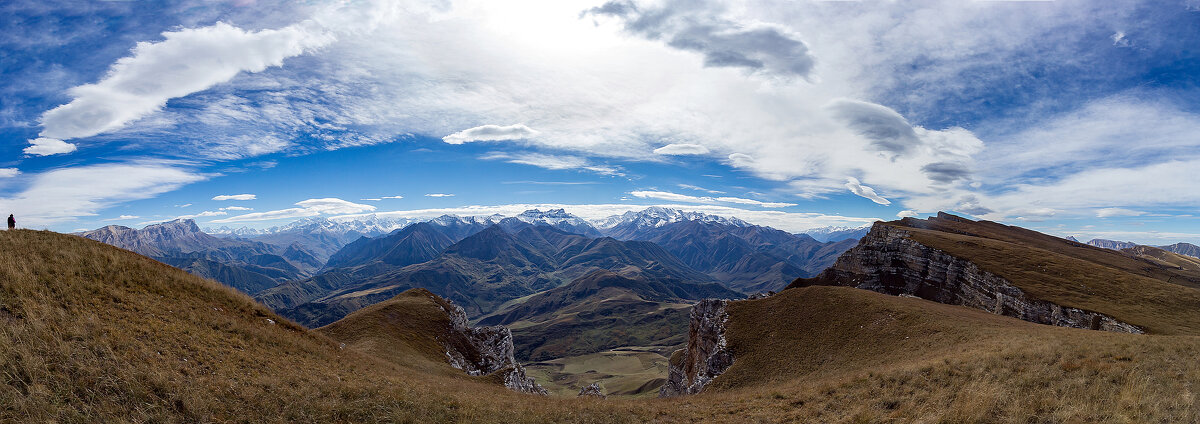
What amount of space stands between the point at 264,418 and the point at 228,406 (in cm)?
145

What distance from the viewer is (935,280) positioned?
305 feet

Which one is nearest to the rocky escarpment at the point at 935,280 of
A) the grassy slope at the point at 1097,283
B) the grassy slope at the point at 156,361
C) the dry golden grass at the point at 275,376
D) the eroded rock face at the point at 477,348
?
the grassy slope at the point at 1097,283

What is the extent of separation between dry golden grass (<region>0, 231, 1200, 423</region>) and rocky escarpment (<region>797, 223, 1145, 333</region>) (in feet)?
165

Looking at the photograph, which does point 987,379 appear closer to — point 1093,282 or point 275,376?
point 275,376

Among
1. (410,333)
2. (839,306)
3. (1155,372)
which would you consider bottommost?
(410,333)

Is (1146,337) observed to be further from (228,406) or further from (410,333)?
(410,333)

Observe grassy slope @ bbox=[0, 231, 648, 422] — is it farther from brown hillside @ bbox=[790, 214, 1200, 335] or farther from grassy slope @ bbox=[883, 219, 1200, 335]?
brown hillside @ bbox=[790, 214, 1200, 335]

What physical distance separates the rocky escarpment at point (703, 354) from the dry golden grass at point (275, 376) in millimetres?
31094

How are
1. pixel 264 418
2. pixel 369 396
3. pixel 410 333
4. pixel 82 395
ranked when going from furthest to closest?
pixel 410 333 < pixel 369 396 < pixel 264 418 < pixel 82 395

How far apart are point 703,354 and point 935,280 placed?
216ft

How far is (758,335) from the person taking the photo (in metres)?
59.1

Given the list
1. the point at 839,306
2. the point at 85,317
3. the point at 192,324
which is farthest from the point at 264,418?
the point at 839,306

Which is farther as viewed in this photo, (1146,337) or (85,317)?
(1146,337)

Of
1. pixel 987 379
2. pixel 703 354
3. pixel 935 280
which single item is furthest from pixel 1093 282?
pixel 987 379
